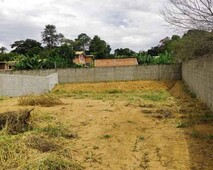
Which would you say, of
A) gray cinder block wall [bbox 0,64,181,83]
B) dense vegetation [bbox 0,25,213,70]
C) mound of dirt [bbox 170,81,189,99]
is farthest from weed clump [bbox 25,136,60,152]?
gray cinder block wall [bbox 0,64,181,83]


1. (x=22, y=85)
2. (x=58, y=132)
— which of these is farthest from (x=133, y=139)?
(x=22, y=85)

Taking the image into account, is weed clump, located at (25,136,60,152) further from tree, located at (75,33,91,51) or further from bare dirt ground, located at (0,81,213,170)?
tree, located at (75,33,91,51)

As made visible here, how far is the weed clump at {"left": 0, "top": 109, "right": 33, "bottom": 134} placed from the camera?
27.1 ft

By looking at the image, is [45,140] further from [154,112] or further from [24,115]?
[154,112]

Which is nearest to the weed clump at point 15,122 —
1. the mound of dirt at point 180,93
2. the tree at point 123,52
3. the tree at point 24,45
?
the mound of dirt at point 180,93

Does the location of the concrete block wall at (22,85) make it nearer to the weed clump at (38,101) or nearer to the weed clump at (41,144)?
the weed clump at (38,101)

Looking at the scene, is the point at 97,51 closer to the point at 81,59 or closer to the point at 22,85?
the point at 81,59

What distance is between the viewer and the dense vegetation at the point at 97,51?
12.1 m

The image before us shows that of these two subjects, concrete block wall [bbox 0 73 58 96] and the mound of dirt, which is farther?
concrete block wall [bbox 0 73 58 96]

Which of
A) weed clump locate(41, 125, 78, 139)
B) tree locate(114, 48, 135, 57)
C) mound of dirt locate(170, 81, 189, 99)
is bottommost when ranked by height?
mound of dirt locate(170, 81, 189, 99)

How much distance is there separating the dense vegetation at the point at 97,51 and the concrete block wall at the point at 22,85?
8.73m

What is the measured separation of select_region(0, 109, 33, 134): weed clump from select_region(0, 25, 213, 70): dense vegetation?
6318 mm

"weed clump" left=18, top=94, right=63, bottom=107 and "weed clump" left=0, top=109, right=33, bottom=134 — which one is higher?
"weed clump" left=0, top=109, right=33, bottom=134

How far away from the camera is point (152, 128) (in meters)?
8.95
